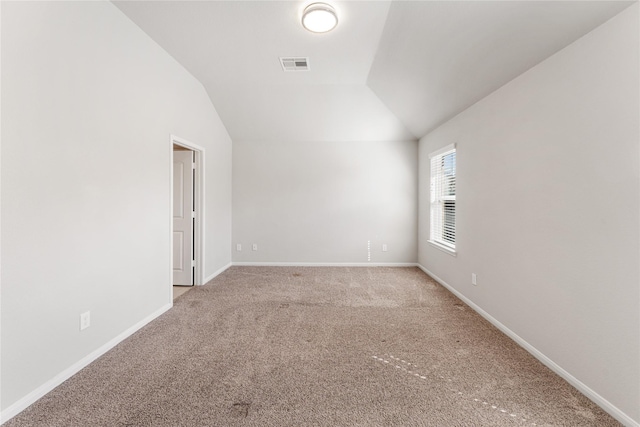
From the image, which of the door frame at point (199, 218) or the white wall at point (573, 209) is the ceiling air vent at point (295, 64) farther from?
the white wall at point (573, 209)

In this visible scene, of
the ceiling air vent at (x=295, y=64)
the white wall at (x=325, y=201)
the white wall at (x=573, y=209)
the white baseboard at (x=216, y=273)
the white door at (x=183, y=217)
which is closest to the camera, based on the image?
the white wall at (x=573, y=209)

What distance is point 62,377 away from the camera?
6.07 ft

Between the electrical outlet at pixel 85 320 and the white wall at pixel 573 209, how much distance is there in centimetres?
344

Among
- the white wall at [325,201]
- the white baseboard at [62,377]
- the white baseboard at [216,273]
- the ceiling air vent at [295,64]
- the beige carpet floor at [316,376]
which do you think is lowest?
the beige carpet floor at [316,376]

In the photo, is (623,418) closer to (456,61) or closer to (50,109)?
(456,61)

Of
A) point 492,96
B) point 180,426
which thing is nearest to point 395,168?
point 492,96

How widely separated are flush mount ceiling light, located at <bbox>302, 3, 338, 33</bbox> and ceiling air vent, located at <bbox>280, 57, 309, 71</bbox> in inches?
28.1

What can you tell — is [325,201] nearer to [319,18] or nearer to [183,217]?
[183,217]

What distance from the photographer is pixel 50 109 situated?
175cm

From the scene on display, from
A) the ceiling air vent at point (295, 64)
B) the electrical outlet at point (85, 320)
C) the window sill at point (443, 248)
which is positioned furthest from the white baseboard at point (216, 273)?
the window sill at point (443, 248)

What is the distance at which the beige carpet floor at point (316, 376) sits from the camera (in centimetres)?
155

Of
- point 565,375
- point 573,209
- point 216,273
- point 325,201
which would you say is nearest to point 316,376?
point 565,375

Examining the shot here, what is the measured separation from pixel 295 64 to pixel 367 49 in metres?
0.87

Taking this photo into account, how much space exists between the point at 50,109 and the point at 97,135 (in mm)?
382
